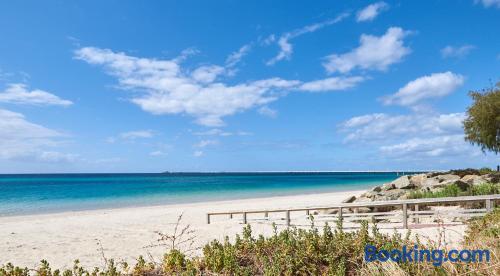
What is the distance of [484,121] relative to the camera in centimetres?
2936

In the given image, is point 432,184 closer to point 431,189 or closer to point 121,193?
point 431,189

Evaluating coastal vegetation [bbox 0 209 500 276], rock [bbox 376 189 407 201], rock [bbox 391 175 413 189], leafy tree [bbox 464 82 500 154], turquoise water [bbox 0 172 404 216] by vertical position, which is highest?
leafy tree [bbox 464 82 500 154]

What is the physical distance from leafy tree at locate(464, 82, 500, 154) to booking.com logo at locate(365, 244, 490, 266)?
28580 millimetres

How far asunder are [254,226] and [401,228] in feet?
18.4

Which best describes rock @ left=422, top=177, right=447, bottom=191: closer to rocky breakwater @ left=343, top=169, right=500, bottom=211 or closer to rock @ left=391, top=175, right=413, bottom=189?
rocky breakwater @ left=343, top=169, right=500, bottom=211

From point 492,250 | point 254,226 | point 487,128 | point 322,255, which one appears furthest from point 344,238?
point 487,128

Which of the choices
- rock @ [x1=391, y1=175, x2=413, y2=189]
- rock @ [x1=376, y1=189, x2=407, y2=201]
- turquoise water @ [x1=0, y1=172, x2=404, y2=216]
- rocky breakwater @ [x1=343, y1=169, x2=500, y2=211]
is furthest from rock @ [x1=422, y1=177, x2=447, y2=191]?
turquoise water @ [x1=0, y1=172, x2=404, y2=216]

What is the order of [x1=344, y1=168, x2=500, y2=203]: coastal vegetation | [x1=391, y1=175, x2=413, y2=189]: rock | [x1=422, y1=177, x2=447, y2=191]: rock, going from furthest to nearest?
[x1=391, y1=175, x2=413, y2=189]: rock < [x1=422, y1=177, x2=447, y2=191]: rock < [x1=344, y1=168, x2=500, y2=203]: coastal vegetation

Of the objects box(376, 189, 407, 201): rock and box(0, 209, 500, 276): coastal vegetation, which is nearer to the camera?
box(0, 209, 500, 276): coastal vegetation

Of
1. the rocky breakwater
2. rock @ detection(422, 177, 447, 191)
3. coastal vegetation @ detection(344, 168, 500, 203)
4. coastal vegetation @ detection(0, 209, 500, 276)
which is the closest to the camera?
coastal vegetation @ detection(0, 209, 500, 276)

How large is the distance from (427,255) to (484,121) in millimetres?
29475

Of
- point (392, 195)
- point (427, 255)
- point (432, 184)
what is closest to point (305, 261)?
point (427, 255)

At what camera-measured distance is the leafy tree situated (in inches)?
1141

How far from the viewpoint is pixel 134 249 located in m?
11.2
